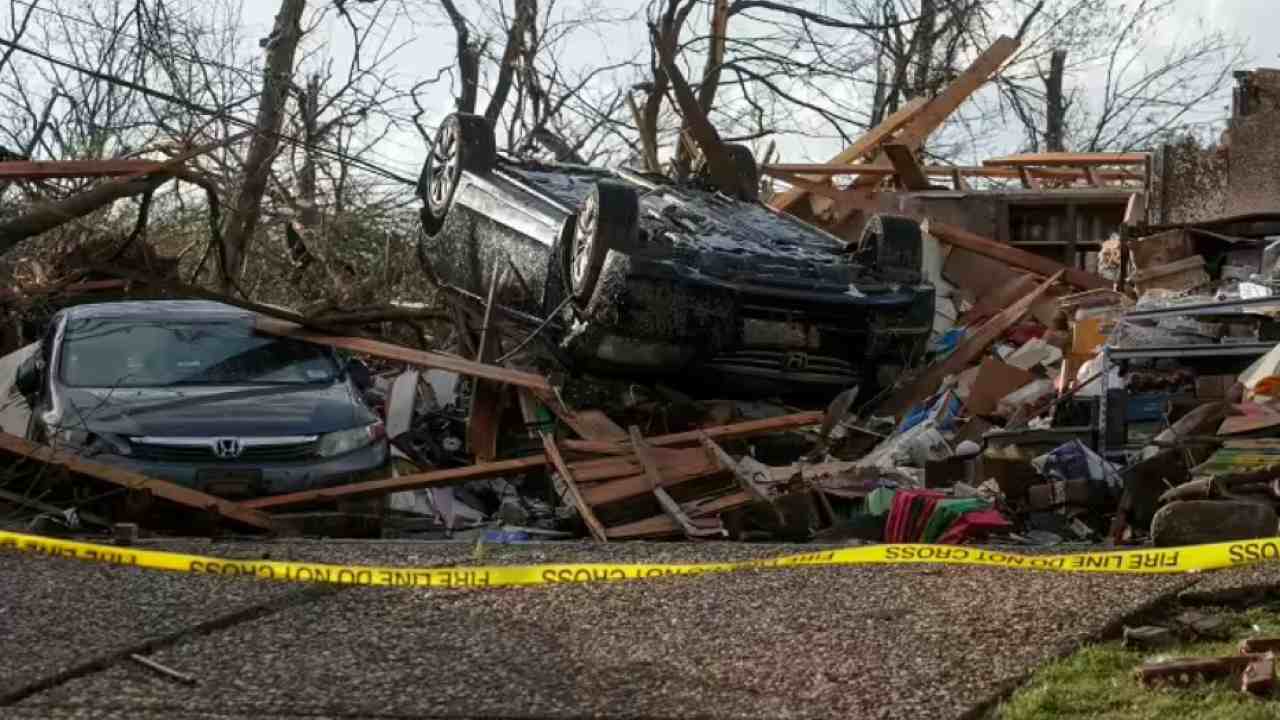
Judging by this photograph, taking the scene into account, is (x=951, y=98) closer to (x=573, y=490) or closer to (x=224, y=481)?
(x=573, y=490)

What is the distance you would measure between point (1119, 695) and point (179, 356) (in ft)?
25.7

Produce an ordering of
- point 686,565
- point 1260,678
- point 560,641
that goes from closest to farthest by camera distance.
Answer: point 1260,678 → point 560,641 → point 686,565

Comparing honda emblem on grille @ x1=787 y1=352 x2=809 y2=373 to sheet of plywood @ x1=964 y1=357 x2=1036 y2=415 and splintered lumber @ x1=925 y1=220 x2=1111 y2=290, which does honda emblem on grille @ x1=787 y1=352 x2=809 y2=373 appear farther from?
splintered lumber @ x1=925 y1=220 x2=1111 y2=290

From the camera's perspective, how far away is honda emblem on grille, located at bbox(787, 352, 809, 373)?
521 inches

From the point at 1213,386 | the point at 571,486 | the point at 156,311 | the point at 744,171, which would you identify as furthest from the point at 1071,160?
the point at 571,486

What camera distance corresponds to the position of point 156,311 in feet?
41.5

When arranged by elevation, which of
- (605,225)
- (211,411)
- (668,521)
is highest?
(605,225)

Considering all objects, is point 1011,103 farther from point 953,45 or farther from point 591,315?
point 591,315

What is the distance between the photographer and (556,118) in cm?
2772

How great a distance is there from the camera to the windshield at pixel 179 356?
11.8m

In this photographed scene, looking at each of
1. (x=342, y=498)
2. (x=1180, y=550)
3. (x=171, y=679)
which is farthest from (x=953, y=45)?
(x=171, y=679)

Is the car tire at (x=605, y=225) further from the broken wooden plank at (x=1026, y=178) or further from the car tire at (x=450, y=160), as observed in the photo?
the broken wooden plank at (x=1026, y=178)

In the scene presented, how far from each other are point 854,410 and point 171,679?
27.2ft

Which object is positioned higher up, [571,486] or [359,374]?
[359,374]
